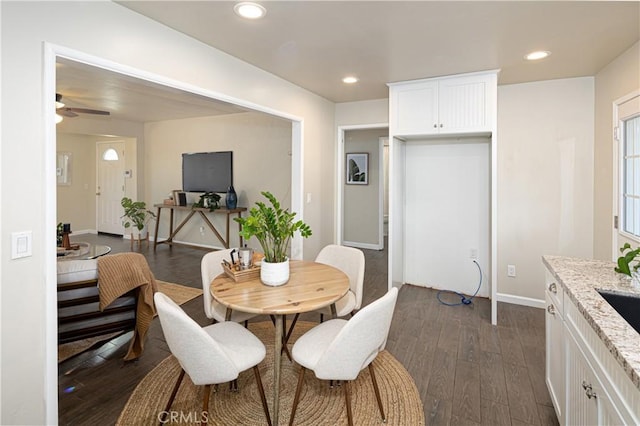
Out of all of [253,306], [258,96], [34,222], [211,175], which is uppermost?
[258,96]

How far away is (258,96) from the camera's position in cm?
314

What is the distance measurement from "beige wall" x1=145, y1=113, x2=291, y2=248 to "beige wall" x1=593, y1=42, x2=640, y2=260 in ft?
12.9

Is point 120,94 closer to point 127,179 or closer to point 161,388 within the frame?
point 127,179

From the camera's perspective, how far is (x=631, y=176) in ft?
9.00

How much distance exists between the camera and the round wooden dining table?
1.74 m

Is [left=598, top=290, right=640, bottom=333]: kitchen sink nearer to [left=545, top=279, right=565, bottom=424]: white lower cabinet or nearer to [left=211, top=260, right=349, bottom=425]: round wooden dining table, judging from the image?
[left=545, top=279, right=565, bottom=424]: white lower cabinet

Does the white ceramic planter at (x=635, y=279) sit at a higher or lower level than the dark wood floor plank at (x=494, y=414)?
higher

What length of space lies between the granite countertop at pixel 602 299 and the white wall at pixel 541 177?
1.73 meters

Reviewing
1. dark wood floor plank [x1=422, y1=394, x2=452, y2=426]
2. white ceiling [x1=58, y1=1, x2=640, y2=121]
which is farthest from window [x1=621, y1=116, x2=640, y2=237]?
dark wood floor plank [x1=422, y1=394, x2=452, y2=426]

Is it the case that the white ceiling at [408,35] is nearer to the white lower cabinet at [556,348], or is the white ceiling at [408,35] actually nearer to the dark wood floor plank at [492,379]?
the white lower cabinet at [556,348]

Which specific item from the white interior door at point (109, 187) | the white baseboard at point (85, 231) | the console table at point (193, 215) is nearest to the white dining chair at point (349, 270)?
the console table at point (193, 215)

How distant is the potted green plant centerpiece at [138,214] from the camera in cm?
648

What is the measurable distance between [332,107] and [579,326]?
12.2 ft

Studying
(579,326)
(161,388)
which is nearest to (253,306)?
(161,388)
